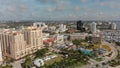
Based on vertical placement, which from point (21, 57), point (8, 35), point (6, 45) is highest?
point (8, 35)

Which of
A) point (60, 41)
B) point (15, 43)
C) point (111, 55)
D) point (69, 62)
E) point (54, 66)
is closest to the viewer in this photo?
point (54, 66)

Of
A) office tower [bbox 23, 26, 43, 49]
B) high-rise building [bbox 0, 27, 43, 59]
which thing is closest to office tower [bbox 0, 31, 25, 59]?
high-rise building [bbox 0, 27, 43, 59]

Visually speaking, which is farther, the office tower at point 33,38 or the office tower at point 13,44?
the office tower at point 33,38

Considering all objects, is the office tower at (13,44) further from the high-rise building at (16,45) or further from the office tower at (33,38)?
the office tower at (33,38)

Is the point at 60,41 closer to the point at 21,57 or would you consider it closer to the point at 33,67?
the point at 21,57

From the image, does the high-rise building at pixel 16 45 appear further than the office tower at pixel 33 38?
No

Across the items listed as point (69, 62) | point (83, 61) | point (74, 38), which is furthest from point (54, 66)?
point (74, 38)

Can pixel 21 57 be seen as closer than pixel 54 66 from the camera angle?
No

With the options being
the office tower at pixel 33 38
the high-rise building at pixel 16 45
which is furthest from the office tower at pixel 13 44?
the office tower at pixel 33 38
